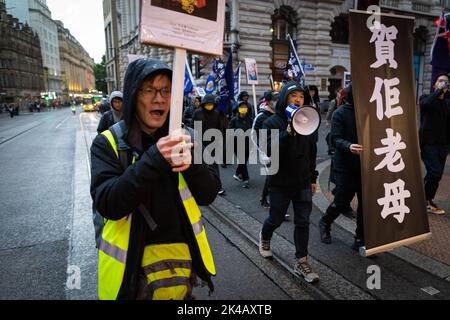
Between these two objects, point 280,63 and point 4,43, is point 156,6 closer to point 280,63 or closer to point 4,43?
point 280,63

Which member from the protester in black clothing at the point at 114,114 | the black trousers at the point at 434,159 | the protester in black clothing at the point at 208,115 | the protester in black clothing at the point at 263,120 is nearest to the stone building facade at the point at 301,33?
the protester in black clothing at the point at 208,115

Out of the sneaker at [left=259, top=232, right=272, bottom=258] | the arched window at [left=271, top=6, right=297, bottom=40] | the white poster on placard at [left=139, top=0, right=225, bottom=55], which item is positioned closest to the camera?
the white poster on placard at [left=139, top=0, right=225, bottom=55]

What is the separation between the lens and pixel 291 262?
12.4 feet

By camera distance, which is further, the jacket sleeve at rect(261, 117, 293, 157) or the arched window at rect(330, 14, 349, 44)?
the arched window at rect(330, 14, 349, 44)

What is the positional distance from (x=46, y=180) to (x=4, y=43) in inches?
2701

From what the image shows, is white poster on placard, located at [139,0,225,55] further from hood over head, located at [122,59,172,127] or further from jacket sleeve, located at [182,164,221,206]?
→ jacket sleeve, located at [182,164,221,206]

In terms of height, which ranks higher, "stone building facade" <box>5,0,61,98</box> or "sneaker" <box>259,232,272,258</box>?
"stone building facade" <box>5,0,61,98</box>

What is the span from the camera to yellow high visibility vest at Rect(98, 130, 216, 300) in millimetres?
1629

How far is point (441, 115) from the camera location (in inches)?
196

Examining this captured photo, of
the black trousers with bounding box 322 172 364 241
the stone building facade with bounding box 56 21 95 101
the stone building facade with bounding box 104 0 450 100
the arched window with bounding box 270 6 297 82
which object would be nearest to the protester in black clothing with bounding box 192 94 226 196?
the black trousers with bounding box 322 172 364 241

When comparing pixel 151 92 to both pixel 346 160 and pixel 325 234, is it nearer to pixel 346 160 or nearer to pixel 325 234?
pixel 346 160

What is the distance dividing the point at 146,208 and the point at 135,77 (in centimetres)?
65

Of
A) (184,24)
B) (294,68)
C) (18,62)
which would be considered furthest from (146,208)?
(18,62)
